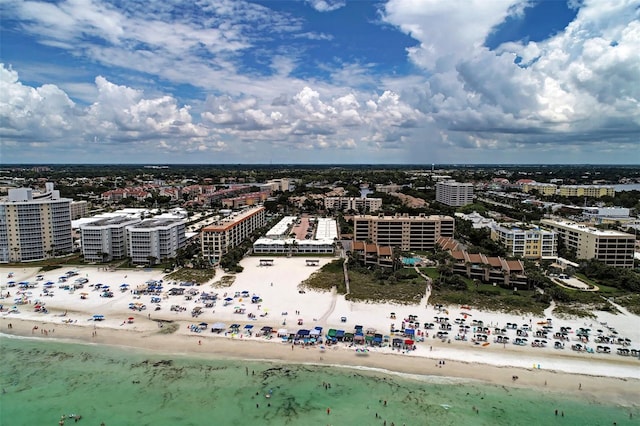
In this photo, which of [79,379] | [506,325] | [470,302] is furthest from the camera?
[470,302]

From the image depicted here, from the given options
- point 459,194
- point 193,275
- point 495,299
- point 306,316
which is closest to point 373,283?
point 306,316

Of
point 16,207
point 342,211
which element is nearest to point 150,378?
point 16,207

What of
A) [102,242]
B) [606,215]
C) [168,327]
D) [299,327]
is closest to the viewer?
[299,327]

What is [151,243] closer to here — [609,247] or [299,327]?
[299,327]

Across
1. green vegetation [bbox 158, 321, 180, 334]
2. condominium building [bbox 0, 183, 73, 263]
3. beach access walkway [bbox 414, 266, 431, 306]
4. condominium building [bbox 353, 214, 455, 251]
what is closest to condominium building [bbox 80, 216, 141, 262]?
condominium building [bbox 0, 183, 73, 263]

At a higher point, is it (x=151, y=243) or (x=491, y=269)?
(x=151, y=243)

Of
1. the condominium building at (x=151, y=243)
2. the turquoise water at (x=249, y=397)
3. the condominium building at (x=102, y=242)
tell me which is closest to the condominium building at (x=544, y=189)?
the condominium building at (x=151, y=243)

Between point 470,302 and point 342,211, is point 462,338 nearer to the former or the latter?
point 470,302
